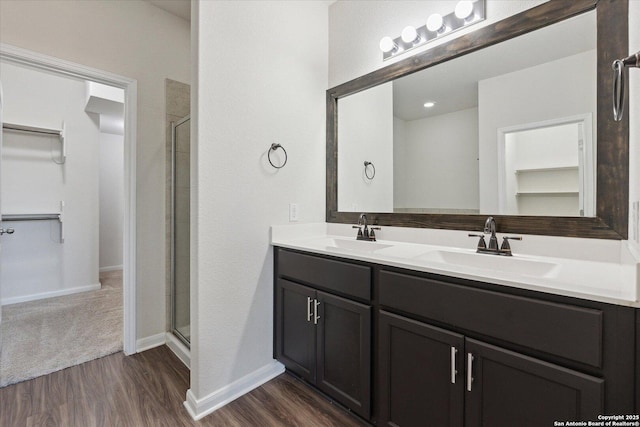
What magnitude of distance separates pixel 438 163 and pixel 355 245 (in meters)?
0.75

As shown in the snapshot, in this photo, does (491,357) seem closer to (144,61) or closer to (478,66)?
(478,66)

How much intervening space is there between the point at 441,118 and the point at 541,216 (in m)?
0.79

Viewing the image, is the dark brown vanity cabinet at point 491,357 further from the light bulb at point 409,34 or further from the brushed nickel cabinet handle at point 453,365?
the light bulb at point 409,34

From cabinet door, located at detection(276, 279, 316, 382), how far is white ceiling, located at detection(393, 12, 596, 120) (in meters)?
1.37

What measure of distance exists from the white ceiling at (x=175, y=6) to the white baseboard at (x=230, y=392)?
9.25 feet

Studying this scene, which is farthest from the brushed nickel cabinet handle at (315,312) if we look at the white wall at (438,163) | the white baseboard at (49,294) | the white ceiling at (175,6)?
the white baseboard at (49,294)

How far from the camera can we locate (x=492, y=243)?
1432 mm

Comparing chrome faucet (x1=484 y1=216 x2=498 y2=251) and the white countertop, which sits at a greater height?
chrome faucet (x1=484 y1=216 x2=498 y2=251)

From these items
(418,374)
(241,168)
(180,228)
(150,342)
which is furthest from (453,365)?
(150,342)

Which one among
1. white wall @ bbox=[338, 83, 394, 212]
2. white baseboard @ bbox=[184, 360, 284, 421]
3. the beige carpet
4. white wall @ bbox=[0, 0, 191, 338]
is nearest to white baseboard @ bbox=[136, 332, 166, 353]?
white wall @ bbox=[0, 0, 191, 338]

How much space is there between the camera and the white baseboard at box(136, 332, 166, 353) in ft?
7.26

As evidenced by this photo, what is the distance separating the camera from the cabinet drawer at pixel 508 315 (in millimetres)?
832

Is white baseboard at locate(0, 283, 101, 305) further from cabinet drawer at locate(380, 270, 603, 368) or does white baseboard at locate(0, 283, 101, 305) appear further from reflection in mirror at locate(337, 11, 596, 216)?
cabinet drawer at locate(380, 270, 603, 368)

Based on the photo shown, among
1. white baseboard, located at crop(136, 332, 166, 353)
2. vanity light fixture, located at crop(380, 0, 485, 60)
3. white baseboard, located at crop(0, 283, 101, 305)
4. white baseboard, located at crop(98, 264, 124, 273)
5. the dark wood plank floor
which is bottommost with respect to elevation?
the dark wood plank floor
